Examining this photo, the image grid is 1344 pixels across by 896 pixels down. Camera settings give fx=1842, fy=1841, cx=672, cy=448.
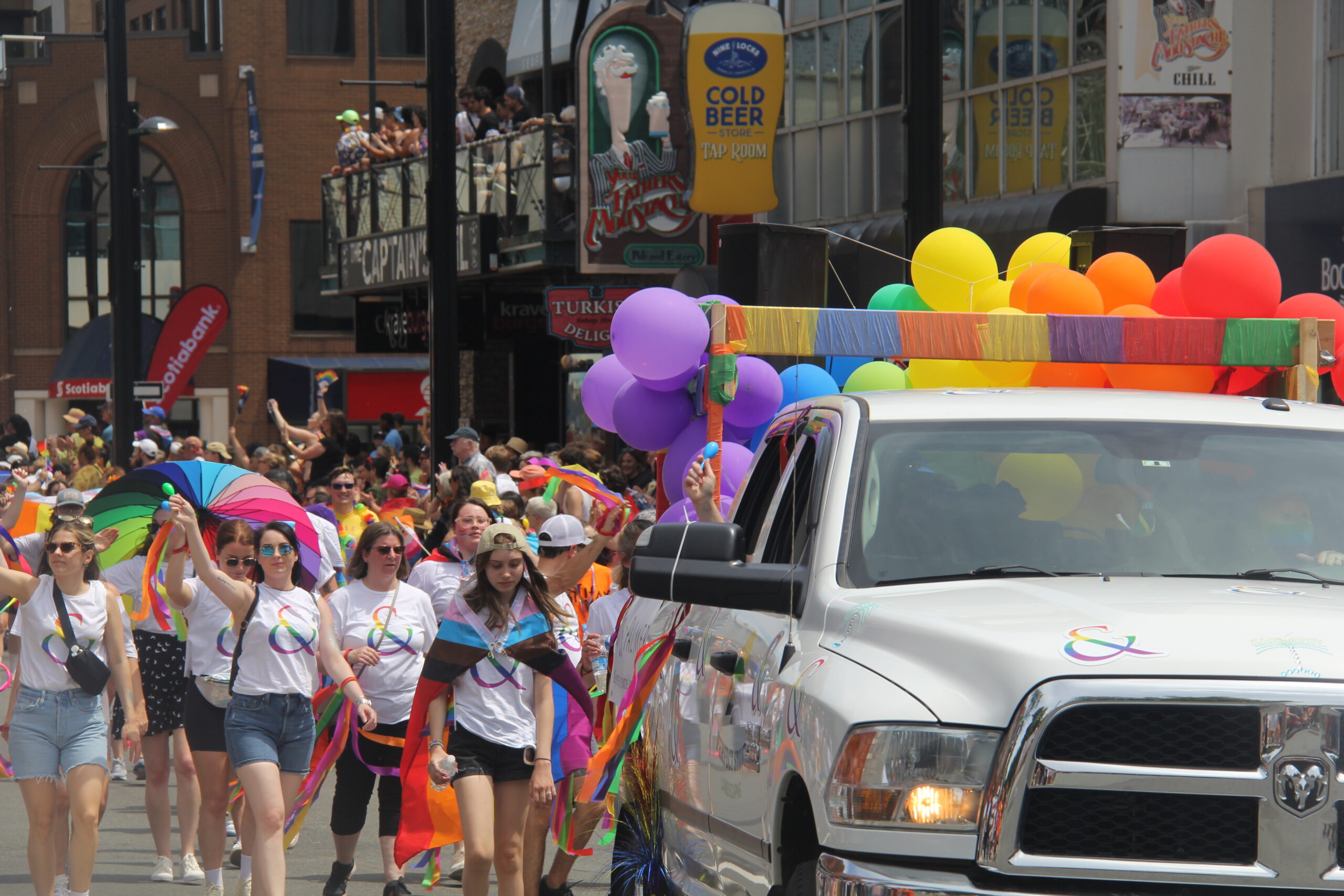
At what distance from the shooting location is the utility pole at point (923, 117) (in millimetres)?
10984

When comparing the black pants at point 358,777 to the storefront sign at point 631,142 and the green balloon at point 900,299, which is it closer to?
the green balloon at point 900,299

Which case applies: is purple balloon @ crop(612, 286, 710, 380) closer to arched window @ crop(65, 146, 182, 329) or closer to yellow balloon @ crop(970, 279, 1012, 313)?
yellow balloon @ crop(970, 279, 1012, 313)

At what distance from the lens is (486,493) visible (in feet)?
37.4

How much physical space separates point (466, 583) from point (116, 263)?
52.4ft

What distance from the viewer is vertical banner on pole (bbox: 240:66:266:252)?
50719 mm

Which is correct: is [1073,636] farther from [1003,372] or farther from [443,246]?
[443,246]

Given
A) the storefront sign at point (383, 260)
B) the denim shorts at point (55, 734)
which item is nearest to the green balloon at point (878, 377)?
the denim shorts at point (55, 734)

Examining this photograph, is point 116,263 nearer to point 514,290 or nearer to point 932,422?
point 514,290

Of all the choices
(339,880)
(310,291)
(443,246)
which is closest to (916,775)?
(339,880)

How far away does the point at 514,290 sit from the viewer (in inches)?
1096

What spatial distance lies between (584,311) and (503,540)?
10996mm

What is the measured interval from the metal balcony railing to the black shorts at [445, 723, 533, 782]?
1430 cm

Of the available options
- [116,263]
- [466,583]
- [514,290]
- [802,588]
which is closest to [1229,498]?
[802,588]

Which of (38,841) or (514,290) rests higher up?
(514,290)
